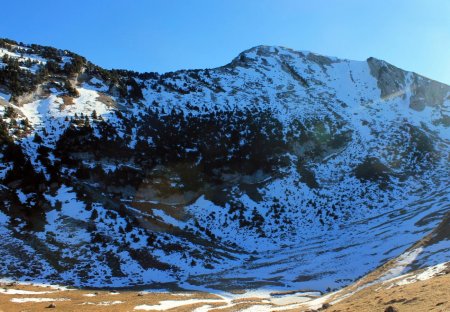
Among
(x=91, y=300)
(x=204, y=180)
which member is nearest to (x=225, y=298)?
(x=91, y=300)

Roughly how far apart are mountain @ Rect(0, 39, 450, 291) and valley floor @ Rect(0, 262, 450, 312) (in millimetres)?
4131

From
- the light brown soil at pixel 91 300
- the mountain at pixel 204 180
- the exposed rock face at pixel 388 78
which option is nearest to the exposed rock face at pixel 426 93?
the exposed rock face at pixel 388 78

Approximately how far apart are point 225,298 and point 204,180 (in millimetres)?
38443

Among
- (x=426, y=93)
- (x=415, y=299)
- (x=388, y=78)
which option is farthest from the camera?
(x=388, y=78)

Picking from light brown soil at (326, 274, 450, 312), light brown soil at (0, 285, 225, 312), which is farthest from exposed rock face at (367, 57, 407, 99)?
light brown soil at (326, 274, 450, 312)

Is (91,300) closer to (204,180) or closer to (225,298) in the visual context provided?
(225,298)

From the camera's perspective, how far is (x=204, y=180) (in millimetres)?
77062

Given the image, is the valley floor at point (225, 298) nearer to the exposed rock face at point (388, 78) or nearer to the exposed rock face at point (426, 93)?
the exposed rock face at point (388, 78)

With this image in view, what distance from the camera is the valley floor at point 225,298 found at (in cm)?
2200

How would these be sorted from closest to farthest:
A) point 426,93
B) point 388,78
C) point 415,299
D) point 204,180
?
1. point 415,299
2. point 204,180
3. point 426,93
4. point 388,78

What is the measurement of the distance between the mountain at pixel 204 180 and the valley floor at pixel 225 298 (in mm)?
4131

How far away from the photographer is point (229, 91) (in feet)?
Result: 363

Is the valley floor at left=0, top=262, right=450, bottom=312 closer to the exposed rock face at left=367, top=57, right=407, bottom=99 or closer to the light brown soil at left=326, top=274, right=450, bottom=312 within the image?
the light brown soil at left=326, top=274, right=450, bottom=312

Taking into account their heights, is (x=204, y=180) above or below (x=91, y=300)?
above
